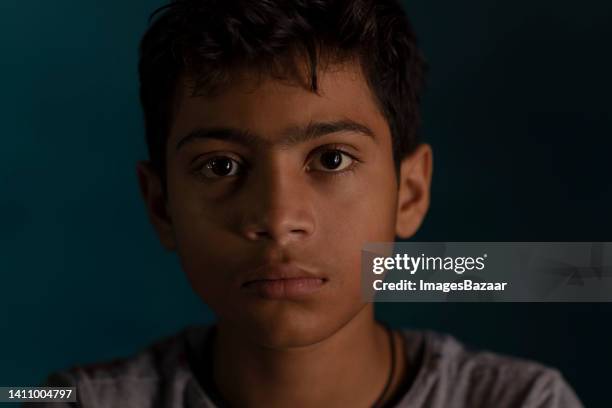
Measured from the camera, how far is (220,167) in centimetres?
92

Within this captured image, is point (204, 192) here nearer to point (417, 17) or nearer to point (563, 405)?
point (417, 17)

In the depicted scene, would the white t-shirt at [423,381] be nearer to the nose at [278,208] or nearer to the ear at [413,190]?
the ear at [413,190]

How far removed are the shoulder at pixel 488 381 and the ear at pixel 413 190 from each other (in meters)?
0.16

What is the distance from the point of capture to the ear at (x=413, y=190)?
40.5 inches

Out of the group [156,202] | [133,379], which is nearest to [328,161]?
[156,202]

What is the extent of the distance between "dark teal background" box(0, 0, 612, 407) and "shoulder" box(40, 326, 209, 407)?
0.09 m

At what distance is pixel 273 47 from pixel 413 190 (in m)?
0.27

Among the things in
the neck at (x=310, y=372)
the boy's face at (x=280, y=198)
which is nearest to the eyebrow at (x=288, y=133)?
the boy's face at (x=280, y=198)

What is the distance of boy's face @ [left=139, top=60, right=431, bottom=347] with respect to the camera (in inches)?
34.7

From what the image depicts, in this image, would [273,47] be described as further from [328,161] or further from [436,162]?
[436,162]

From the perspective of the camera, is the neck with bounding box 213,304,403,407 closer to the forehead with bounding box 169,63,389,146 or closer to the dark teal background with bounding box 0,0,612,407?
the dark teal background with bounding box 0,0,612,407

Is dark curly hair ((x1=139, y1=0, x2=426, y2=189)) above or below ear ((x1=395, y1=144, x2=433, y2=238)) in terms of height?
above

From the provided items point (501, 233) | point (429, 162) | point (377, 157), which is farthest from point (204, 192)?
point (501, 233)

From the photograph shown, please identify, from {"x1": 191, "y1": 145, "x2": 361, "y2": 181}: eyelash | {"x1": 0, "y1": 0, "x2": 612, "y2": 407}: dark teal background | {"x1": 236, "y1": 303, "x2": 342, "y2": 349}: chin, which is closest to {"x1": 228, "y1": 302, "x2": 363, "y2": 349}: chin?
{"x1": 236, "y1": 303, "x2": 342, "y2": 349}: chin
